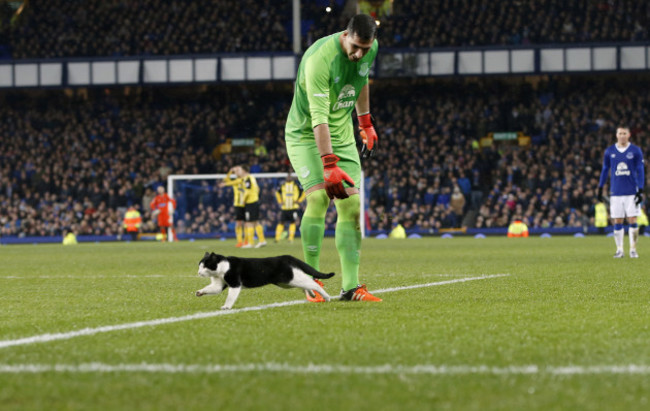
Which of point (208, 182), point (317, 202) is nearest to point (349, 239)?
point (317, 202)

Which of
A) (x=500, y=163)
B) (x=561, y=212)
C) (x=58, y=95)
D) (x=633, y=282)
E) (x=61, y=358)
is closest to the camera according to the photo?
(x=61, y=358)

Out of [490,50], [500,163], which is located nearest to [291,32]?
[490,50]

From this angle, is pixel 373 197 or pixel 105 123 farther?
pixel 105 123

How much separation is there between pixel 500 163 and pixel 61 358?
3509cm

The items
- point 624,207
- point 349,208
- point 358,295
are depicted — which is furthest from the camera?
point 624,207

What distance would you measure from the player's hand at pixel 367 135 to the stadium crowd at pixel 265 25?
34.7 m

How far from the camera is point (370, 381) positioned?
328 cm

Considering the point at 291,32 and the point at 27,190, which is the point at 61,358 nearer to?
the point at 27,190

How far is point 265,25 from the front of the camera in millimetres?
44031

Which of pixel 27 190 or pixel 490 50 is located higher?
pixel 490 50

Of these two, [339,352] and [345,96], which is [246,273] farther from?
[339,352]

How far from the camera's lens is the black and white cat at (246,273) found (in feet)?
19.2

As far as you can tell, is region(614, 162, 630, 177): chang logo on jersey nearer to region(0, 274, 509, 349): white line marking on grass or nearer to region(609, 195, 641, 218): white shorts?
region(609, 195, 641, 218): white shorts

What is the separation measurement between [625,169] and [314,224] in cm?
889
